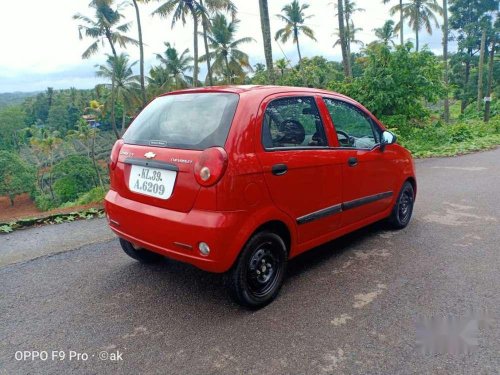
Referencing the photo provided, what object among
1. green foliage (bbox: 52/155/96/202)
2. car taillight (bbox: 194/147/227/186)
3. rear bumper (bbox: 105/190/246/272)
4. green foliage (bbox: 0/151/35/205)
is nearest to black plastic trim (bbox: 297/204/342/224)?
rear bumper (bbox: 105/190/246/272)

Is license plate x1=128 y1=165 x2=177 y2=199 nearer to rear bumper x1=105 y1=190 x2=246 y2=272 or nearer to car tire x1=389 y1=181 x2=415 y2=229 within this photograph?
rear bumper x1=105 y1=190 x2=246 y2=272

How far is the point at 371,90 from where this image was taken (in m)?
12.4

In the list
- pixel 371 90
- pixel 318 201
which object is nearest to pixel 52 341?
pixel 318 201

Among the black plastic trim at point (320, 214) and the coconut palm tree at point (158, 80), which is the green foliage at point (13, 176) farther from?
the black plastic trim at point (320, 214)

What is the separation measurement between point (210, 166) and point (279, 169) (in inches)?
23.5

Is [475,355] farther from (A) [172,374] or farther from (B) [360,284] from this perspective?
(A) [172,374]

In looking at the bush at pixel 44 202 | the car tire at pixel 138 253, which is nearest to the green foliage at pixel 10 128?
the bush at pixel 44 202

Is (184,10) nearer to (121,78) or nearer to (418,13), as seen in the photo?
(121,78)

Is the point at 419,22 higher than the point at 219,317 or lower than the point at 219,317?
higher

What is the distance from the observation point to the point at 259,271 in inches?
116

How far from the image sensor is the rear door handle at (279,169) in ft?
9.32

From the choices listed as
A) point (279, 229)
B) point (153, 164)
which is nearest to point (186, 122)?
point (153, 164)

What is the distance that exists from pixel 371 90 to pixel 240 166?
1108cm

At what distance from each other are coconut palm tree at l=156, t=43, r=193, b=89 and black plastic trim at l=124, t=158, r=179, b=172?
96.5 feet
